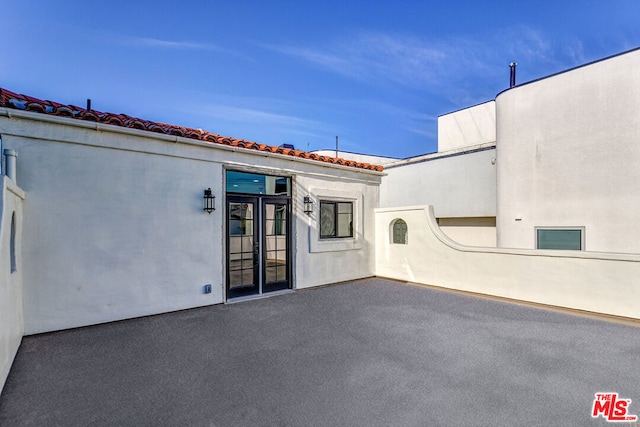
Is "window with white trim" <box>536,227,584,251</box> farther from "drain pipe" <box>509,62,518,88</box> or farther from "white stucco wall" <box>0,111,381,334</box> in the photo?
"white stucco wall" <box>0,111,381,334</box>

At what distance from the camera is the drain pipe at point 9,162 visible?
160 inches

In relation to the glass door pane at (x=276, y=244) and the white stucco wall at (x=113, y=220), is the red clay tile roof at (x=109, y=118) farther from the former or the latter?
the glass door pane at (x=276, y=244)

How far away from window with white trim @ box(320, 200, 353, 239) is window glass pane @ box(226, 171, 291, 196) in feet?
4.03

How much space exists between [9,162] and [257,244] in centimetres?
421

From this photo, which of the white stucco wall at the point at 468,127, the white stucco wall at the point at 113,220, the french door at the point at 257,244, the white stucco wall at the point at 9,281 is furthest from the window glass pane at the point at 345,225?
the white stucco wall at the point at 468,127

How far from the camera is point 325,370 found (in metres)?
3.29

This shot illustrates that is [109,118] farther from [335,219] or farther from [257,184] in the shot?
[335,219]

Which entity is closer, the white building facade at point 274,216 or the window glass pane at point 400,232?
the white building facade at point 274,216

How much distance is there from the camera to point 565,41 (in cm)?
992

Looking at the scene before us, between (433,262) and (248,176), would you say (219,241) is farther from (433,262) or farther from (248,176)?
(433,262)

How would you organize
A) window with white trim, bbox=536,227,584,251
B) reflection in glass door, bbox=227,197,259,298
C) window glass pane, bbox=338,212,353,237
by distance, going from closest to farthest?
1. reflection in glass door, bbox=227,197,259,298
2. window with white trim, bbox=536,227,584,251
3. window glass pane, bbox=338,212,353,237

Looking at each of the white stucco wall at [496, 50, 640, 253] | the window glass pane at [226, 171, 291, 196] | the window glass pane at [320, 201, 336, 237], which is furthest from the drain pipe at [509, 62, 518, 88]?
the window glass pane at [226, 171, 291, 196]

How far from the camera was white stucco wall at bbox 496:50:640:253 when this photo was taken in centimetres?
705

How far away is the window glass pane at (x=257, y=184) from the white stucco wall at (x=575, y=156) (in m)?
7.28
